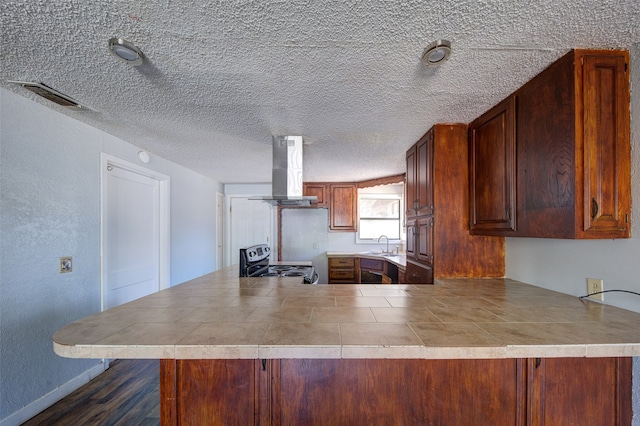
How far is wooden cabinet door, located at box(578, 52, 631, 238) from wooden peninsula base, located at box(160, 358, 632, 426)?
616mm

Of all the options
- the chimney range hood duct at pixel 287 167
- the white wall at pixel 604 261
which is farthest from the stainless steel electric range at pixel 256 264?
the white wall at pixel 604 261

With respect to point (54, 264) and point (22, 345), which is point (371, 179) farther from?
point (22, 345)

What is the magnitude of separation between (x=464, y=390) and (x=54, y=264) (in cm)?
270

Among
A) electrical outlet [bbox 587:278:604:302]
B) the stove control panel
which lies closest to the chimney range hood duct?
the stove control panel

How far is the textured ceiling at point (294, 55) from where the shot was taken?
93cm

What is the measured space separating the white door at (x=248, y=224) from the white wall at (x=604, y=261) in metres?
3.65

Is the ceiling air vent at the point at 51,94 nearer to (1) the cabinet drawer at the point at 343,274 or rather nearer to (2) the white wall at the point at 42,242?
(2) the white wall at the point at 42,242

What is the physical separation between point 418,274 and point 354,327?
4.77 ft

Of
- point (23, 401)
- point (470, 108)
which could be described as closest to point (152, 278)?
point (23, 401)

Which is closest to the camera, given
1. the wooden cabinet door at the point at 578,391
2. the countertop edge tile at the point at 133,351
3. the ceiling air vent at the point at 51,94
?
the countertop edge tile at the point at 133,351

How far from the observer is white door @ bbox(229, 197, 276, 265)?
14.8ft

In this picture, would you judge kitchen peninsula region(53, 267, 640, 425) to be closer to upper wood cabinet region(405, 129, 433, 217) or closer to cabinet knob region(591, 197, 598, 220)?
cabinet knob region(591, 197, 598, 220)

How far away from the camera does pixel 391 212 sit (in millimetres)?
4461

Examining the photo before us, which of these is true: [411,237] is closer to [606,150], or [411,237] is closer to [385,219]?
[606,150]
